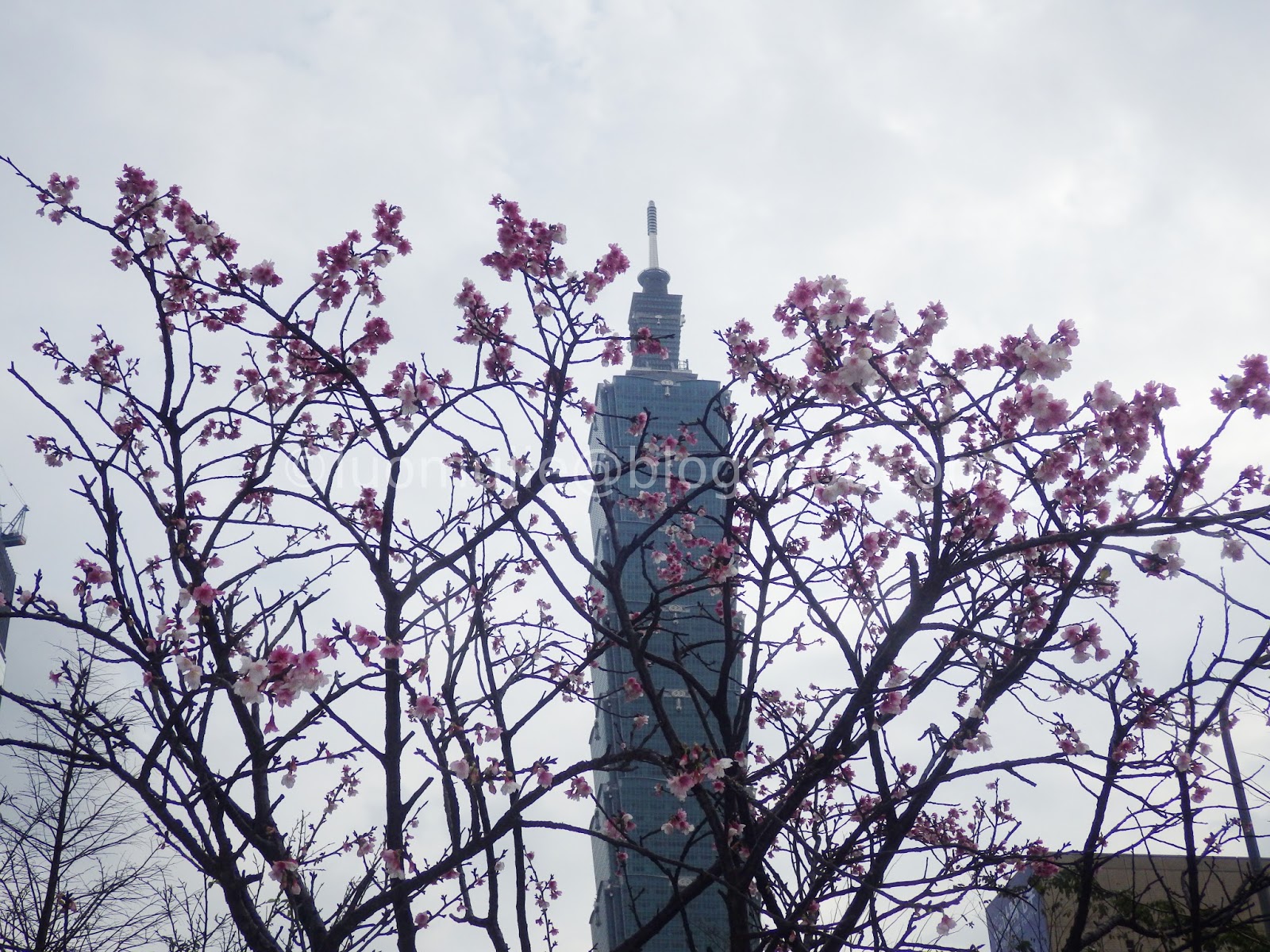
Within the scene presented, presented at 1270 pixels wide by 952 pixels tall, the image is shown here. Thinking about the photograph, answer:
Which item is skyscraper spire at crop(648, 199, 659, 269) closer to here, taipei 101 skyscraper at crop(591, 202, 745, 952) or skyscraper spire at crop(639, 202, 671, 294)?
skyscraper spire at crop(639, 202, 671, 294)

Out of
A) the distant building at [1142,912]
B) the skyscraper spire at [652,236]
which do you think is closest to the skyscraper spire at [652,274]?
the skyscraper spire at [652,236]

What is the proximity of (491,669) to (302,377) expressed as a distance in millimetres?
2286

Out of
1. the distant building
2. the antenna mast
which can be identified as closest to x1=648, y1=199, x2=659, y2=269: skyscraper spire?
the antenna mast

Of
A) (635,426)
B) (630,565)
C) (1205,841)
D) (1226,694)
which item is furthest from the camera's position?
(630,565)

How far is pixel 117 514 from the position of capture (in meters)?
4.88

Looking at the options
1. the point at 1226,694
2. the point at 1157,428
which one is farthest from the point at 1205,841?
the point at 1157,428

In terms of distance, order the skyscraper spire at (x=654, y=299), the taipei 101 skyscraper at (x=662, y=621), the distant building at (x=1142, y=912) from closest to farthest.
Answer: the distant building at (x=1142, y=912)
the taipei 101 skyscraper at (x=662, y=621)
the skyscraper spire at (x=654, y=299)

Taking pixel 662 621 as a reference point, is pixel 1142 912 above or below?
below

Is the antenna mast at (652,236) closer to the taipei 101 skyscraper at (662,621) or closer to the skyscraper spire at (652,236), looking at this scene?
the skyscraper spire at (652,236)

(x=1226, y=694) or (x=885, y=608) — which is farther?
(x=885, y=608)

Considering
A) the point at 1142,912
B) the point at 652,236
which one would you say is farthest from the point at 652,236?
the point at 1142,912

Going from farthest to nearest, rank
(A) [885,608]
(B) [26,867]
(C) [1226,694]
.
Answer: (B) [26,867]
(A) [885,608]
(C) [1226,694]

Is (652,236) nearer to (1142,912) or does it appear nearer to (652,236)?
(652,236)

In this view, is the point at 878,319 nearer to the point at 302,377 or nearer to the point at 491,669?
the point at 491,669
